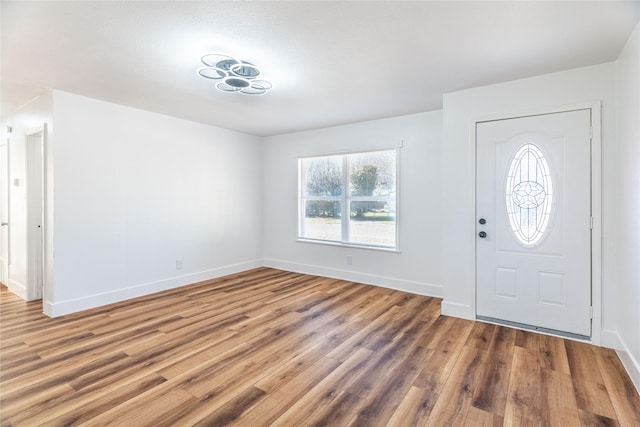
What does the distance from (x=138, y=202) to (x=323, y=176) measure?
9.40 ft

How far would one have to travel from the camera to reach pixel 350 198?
16.7 feet

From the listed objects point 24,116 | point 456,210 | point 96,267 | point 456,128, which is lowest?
point 96,267

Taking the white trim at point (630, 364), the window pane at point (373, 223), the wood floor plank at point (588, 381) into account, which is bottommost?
the wood floor plank at point (588, 381)

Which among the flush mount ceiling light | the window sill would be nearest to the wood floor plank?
the window sill

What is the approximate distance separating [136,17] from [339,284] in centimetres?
401

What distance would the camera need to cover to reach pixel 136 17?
204 cm

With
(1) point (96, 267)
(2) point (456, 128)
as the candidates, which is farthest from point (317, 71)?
(1) point (96, 267)

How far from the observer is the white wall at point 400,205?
14.0 ft

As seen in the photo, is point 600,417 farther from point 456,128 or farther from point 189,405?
point 456,128

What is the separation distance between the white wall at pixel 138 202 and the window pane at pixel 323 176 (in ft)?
3.88

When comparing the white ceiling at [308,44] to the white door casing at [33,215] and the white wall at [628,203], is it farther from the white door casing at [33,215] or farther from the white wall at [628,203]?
the white door casing at [33,215]

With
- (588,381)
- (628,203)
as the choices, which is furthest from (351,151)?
(588,381)

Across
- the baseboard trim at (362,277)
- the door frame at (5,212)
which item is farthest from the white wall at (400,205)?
the door frame at (5,212)

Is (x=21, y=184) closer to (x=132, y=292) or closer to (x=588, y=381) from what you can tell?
(x=132, y=292)
